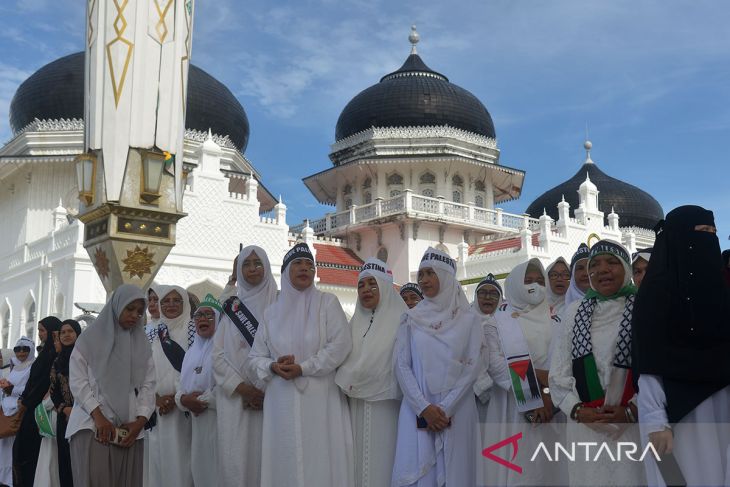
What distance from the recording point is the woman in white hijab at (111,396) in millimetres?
3865

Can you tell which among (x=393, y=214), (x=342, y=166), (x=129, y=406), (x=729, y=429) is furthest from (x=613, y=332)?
A: (x=342, y=166)

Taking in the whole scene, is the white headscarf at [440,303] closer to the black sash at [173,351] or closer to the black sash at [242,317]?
the black sash at [242,317]

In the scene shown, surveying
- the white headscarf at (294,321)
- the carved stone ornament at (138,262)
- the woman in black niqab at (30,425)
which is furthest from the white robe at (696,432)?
the woman in black niqab at (30,425)

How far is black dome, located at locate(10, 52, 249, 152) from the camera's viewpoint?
20.4m

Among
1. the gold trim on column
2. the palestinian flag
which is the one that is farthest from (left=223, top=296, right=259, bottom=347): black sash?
the gold trim on column

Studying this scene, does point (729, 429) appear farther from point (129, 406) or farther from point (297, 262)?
point (129, 406)

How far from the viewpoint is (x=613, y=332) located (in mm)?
3033

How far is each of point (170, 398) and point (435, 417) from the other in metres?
2.01

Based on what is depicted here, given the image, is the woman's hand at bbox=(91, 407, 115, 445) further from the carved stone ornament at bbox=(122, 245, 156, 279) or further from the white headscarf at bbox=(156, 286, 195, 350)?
the white headscarf at bbox=(156, 286, 195, 350)

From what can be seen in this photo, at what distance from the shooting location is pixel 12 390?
6.62m

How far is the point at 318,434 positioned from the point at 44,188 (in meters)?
18.2

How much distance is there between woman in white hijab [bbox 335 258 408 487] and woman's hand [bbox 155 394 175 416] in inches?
52.9

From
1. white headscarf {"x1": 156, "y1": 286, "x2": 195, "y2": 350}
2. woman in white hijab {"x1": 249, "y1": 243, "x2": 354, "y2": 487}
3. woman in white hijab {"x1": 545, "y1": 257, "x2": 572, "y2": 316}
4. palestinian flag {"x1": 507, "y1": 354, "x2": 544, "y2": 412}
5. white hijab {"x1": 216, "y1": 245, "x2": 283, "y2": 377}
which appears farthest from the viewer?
white headscarf {"x1": 156, "y1": 286, "x2": 195, "y2": 350}

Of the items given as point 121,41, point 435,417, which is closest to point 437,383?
point 435,417
